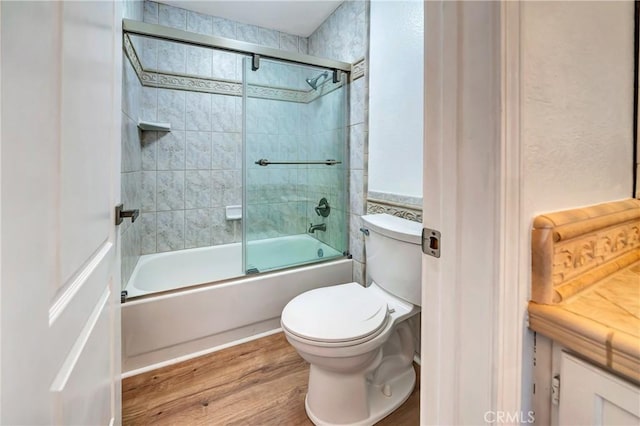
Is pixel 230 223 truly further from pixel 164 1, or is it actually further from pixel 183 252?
pixel 164 1

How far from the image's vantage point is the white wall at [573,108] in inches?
19.6

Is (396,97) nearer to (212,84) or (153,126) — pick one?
(212,84)

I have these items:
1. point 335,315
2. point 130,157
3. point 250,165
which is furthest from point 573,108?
point 130,157

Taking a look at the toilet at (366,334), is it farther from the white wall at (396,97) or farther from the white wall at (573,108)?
the white wall at (573,108)

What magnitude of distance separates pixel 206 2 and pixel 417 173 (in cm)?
206

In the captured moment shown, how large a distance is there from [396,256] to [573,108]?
921 mm

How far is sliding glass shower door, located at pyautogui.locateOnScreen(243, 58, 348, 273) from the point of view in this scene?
2.02 m

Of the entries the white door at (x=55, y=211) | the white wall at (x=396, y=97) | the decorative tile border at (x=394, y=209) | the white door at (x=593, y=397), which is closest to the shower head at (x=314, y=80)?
the white wall at (x=396, y=97)

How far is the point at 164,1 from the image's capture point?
2178 mm

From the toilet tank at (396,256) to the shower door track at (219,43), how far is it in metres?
1.21

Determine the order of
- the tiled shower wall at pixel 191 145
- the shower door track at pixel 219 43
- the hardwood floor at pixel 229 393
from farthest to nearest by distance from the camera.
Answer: the tiled shower wall at pixel 191 145 → the shower door track at pixel 219 43 → the hardwood floor at pixel 229 393

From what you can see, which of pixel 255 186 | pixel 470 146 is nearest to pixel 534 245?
pixel 470 146

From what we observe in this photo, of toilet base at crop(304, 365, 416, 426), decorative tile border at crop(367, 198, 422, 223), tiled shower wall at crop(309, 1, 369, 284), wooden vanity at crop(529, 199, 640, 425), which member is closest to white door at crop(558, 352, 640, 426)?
wooden vanity at crop(529, 199, 640, 425)

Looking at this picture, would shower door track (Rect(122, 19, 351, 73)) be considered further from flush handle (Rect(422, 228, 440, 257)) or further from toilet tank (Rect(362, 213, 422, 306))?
flush handle (Rect(422, 228, 440, 257))
